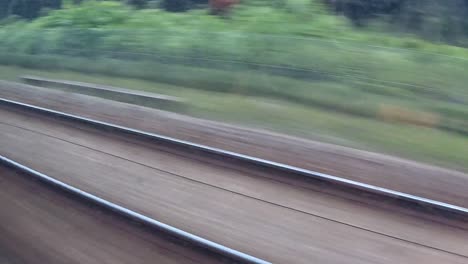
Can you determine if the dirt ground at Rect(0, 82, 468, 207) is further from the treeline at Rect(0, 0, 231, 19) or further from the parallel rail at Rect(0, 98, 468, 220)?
the treeline at Rect(0, 0, 231, 19)

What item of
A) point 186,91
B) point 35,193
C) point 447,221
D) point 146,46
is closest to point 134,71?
point 146,46

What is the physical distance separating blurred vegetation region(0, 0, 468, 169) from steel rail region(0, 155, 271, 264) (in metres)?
3.14

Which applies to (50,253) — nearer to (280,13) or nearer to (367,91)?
(367,91)

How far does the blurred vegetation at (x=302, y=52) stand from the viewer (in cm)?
890

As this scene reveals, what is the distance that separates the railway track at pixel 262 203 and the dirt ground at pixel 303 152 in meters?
0.34

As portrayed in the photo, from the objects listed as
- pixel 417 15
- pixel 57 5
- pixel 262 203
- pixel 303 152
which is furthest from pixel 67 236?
pixel 57 5

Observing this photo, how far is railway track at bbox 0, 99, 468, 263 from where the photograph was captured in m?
5.93

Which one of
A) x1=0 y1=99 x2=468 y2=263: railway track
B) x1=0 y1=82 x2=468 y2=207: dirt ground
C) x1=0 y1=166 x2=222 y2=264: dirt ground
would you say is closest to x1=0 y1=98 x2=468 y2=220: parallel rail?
x1=0 y1=99 x2=468 y2=263: railway track

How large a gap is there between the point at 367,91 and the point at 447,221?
3.44 meters

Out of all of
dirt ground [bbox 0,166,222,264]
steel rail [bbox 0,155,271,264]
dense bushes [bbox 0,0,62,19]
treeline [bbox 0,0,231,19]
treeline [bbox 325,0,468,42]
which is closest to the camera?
steel rail [bbox 0,155,271,264]

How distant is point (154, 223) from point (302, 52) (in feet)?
15.0

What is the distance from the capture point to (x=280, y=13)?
12078mm

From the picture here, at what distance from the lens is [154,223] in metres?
6.66

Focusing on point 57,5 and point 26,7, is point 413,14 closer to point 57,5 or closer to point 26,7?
point 57,5
